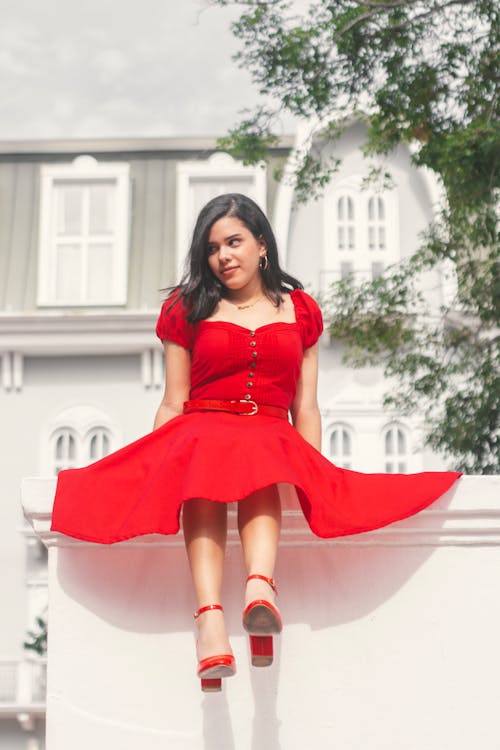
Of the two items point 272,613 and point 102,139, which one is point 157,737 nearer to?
point 272,613

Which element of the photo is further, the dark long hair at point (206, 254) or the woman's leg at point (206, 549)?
the dark long hair at point (206, 254)

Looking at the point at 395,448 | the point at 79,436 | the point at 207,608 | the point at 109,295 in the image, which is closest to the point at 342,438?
the point at 395,448

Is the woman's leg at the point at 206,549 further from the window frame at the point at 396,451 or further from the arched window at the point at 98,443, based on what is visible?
the arched window at the point at 98,443

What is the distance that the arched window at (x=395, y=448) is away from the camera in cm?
1348

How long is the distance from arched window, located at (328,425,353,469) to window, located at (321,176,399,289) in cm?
195

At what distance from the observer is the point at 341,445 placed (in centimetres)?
1352

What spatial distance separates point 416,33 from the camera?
811cm

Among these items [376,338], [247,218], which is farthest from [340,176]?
[247,218]

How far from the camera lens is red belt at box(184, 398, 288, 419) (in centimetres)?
336

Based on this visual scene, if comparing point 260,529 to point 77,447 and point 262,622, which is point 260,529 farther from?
point 77,447

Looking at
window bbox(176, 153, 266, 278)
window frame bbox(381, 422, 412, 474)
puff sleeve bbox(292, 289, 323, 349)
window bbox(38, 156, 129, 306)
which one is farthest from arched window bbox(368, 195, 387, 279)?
puff sleeve bbox(292, 289, 323, 349)

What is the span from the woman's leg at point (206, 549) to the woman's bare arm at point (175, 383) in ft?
1.53

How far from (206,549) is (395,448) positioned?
10680mm

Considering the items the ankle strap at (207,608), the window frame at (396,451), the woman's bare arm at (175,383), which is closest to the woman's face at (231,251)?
the woman's bare arm at (175,383)
